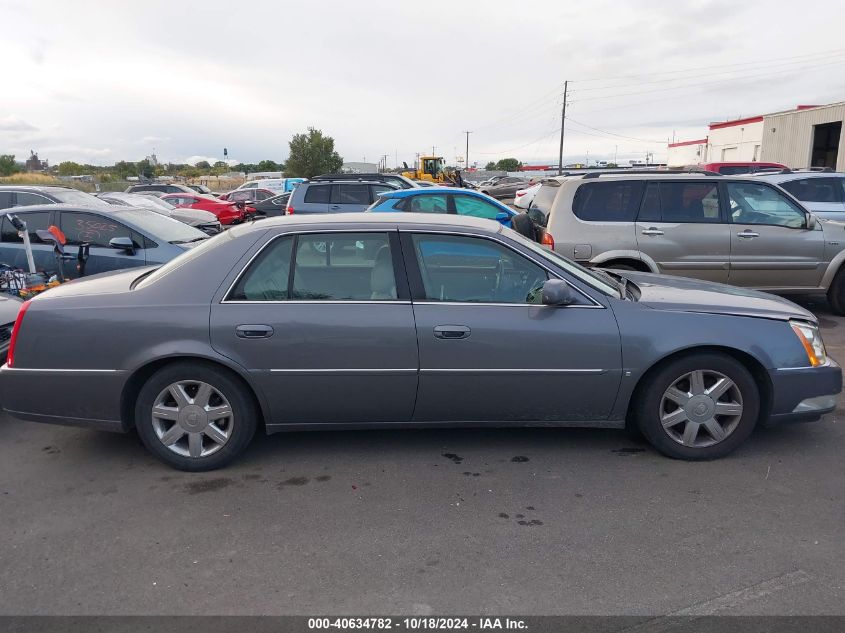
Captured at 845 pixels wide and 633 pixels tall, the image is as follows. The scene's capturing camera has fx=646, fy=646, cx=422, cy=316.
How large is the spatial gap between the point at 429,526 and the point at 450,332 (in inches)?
44.0

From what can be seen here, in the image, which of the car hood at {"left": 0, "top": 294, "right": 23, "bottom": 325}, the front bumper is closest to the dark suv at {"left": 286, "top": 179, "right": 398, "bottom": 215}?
the car hood at {"left": 0, "top": 294, "right": 23, "bottom": 325}

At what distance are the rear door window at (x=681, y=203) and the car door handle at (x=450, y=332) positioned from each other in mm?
4365

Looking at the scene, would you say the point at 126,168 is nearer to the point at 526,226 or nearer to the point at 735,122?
the point at 735,122

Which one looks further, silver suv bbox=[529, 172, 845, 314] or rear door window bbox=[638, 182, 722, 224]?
rear door window bbox=[638, 182, 722, 224]

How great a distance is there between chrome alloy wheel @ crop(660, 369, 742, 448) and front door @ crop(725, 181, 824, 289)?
4072mm

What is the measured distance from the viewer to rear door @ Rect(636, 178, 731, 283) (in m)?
7.38

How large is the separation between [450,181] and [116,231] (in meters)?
30.5

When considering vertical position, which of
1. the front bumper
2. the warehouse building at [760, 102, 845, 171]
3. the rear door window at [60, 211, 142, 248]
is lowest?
the front bumper

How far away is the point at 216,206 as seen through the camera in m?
21.6

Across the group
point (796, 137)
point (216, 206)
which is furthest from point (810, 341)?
point (796, 137)

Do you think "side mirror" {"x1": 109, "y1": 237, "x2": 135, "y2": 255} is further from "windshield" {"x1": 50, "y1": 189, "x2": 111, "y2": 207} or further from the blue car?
"windshield" {"x1": 50, "y1": 189, "x2": 111, "y2": 207}

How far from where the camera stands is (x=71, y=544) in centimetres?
325

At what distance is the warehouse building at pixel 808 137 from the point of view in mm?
→ 30312

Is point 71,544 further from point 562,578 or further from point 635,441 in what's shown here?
point 635,441
